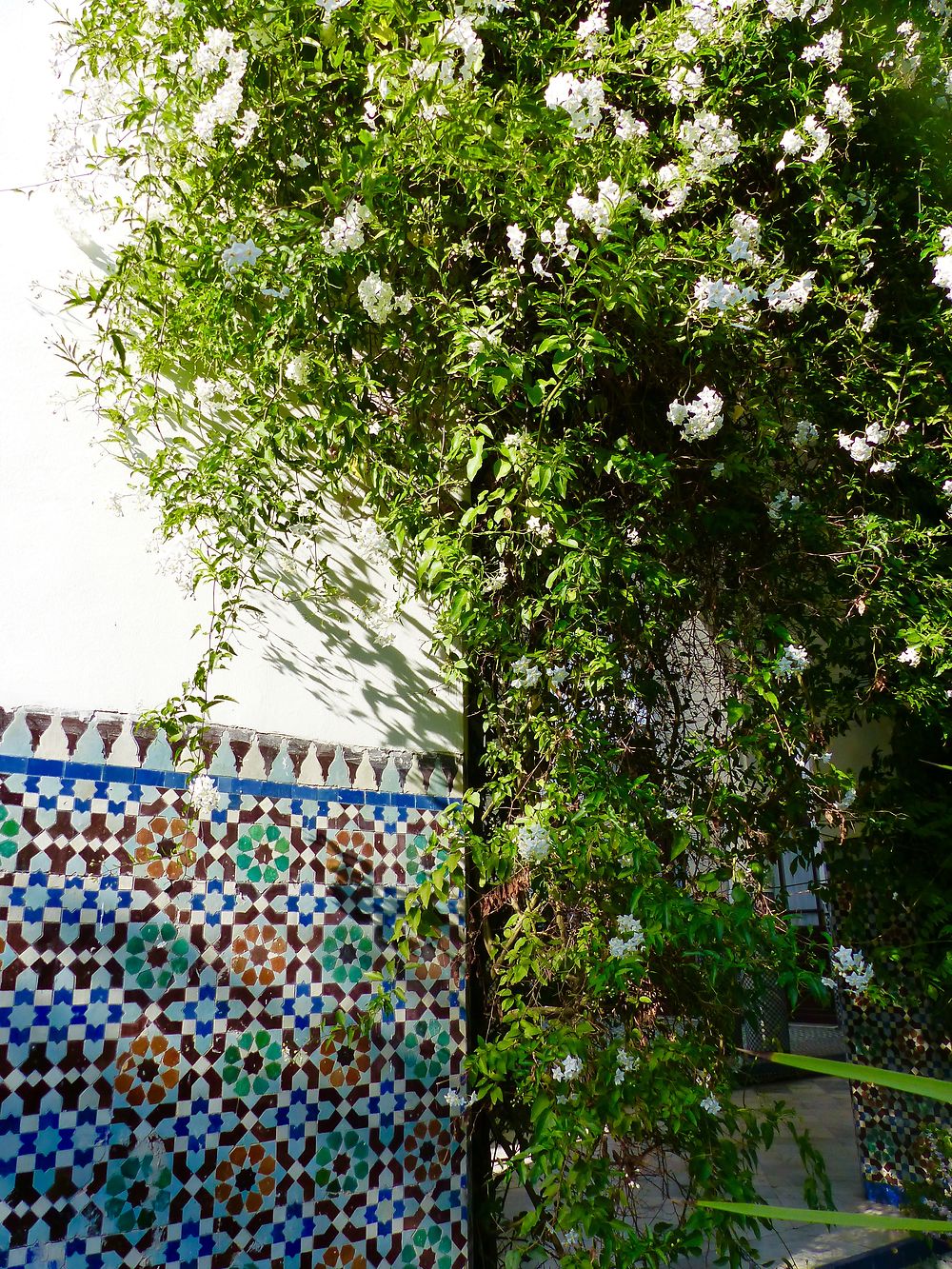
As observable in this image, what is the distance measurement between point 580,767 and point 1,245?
172cm

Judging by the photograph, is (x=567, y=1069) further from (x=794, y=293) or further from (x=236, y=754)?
(x=794, y=293)

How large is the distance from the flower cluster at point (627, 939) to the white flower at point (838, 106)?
229 cm

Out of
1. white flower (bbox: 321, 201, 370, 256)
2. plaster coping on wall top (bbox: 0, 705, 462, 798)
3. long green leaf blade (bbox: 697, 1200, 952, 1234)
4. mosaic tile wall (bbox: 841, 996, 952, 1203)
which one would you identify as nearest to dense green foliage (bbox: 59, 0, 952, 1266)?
white flower (bbox: 321, 201, 370, 256)

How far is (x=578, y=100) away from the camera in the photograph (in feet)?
6.84

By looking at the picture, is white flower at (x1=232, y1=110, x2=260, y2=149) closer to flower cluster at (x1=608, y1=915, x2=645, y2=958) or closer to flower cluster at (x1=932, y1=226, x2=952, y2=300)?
flower cluster at (x1=932, y1=226, x2=952, y2=300)

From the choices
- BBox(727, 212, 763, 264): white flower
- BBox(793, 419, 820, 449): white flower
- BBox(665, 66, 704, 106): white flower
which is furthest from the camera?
BBox(793, 419, 820, 449): white flower

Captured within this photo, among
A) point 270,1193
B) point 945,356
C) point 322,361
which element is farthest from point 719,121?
point 270,1193

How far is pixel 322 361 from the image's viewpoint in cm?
214

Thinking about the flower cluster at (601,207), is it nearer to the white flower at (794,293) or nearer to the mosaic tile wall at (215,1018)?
the white flower at (794,293)

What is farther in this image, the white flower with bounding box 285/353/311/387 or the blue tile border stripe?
the white flower with bounding box 285/353/311/387

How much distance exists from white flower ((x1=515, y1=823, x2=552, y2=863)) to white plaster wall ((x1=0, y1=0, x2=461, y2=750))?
526mm

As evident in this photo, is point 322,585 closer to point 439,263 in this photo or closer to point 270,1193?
point 439,263

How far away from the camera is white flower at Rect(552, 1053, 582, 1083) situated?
78.7 inches

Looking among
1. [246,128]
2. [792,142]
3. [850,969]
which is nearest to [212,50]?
[246,128]
